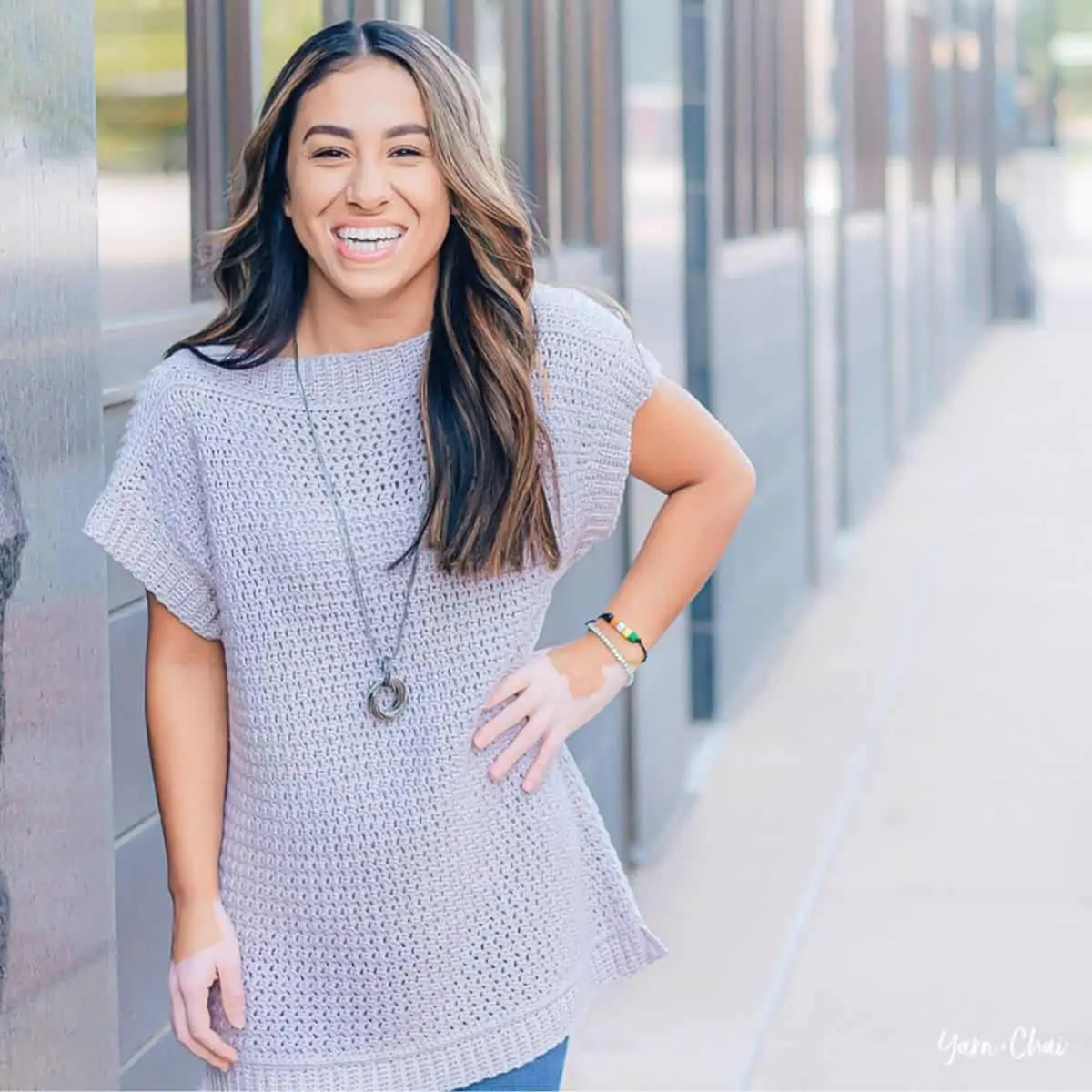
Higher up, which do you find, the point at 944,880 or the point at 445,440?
the point at 445,440

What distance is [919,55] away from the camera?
17.7 meters

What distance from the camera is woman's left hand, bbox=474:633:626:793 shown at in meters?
2.25

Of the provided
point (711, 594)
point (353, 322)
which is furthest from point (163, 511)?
point (711, 594)

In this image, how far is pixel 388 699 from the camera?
2.17 m

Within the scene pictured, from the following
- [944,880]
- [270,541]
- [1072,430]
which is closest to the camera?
[270,541]

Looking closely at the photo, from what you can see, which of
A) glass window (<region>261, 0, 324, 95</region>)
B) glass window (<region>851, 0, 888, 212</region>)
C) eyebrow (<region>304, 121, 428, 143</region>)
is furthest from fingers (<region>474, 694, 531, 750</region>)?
glass window (<region>851, 0, 888, 212</region>)

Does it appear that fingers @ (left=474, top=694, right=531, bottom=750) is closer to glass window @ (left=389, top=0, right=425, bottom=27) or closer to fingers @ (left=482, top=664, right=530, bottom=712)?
fingers @ (left=482, top=664, right=530, bottom=712)

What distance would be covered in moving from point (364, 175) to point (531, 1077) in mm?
915

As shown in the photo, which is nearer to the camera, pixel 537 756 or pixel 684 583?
pixel 537 756

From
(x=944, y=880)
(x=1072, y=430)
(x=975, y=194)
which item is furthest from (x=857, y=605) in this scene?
(x=975, y=194)

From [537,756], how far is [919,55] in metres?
16.2

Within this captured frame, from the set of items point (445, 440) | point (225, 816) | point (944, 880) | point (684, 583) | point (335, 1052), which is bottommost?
point (944, 880)

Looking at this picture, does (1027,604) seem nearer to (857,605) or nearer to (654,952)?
(857,605)

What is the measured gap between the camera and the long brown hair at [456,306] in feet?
7.21
